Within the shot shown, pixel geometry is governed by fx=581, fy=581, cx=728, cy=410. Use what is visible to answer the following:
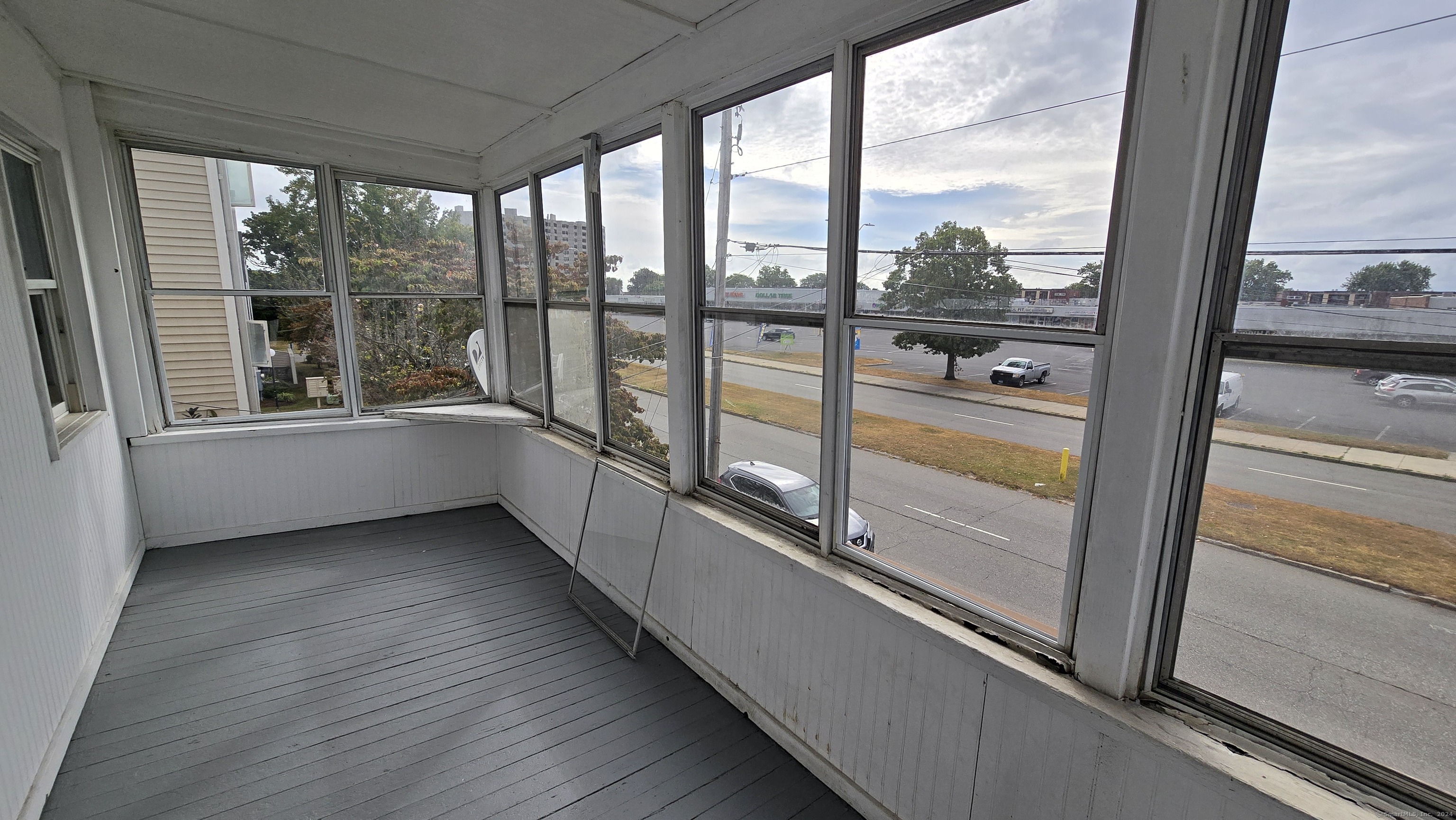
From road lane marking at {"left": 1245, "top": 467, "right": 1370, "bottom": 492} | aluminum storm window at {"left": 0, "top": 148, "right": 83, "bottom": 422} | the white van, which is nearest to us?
road lane marking at {"left": 1245, "top": 467, "right": 1370, "bottom": 492}

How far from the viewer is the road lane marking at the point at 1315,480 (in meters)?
1.03

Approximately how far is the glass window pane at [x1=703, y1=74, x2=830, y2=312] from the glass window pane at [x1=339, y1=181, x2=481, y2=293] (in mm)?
2935

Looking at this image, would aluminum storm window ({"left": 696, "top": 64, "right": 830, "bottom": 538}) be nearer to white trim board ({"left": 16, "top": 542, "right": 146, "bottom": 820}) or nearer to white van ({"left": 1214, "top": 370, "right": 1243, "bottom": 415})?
white van ({"left": 1214, "top": 370, "right": 1243, "bottom": 415})

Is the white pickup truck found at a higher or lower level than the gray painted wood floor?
higher

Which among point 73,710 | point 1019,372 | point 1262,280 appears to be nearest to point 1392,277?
point 1262,280

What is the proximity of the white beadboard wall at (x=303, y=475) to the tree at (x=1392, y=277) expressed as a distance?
191 inches

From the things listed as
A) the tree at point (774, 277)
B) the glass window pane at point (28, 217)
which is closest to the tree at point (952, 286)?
the tree at point (774, 277)

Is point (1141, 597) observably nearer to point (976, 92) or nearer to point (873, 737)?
point (873, 737)

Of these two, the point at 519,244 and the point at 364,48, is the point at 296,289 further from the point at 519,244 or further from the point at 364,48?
the point at 364,48

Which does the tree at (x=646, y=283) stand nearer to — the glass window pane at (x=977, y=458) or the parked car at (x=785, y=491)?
the parked car at (x=785, y=491)

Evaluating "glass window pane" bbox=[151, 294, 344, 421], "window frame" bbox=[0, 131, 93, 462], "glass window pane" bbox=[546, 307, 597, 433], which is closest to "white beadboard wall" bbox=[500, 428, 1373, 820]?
"glass window pane" bbox=[546, 307, 597, 433]

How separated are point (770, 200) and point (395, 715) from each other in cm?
257

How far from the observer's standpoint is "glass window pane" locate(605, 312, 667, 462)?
285 centimetres

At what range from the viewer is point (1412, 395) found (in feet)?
3.17
